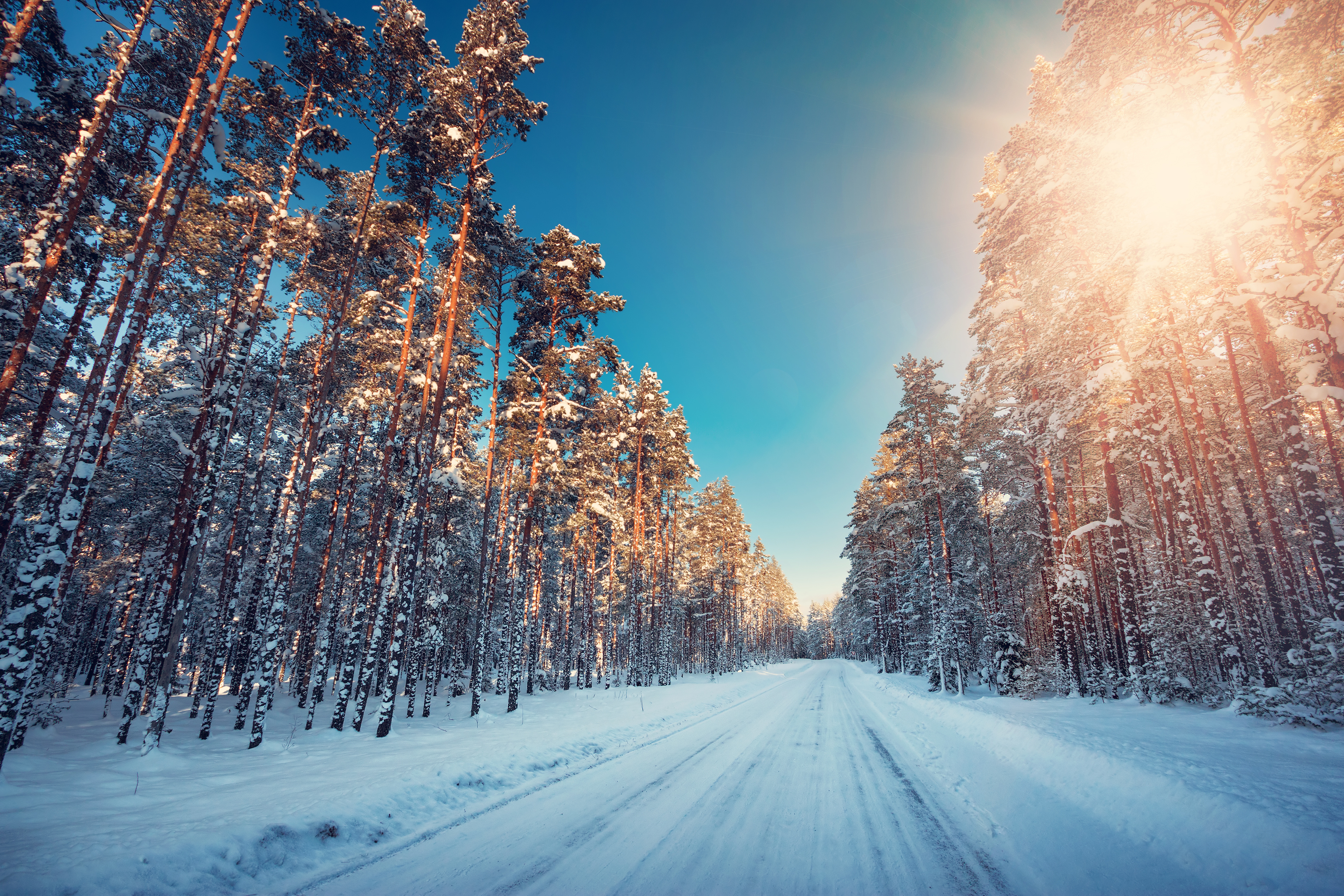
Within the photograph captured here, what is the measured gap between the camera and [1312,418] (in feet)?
84.3

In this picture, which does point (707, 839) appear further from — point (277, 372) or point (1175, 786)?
point (277, 372)

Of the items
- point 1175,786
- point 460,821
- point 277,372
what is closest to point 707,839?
point 460,821

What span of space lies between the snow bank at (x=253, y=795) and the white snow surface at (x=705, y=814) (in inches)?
1.5

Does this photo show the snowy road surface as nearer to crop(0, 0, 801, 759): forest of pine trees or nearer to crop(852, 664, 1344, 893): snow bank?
crop(852, 664, 1344, 893): snow bank

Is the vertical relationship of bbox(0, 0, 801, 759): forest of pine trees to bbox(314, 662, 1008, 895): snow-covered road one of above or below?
above

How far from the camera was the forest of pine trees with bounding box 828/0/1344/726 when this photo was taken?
8.74 metres

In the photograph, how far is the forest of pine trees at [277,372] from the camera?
9.15 meters

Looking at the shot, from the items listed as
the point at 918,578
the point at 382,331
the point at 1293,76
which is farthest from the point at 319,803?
the point at 918,578

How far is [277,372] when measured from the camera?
1719 cm

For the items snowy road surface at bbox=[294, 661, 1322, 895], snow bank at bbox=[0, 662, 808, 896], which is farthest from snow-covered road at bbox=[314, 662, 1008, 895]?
snow bank at bbox=[0, 662, 808, 896]

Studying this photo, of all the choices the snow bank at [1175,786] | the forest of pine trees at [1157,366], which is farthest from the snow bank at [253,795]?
the forest of pine trees at [1157,366]

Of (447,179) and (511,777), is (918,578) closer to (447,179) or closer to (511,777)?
(511,777)

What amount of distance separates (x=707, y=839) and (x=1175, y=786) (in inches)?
204

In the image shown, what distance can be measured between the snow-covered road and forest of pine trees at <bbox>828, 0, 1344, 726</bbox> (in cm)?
877
